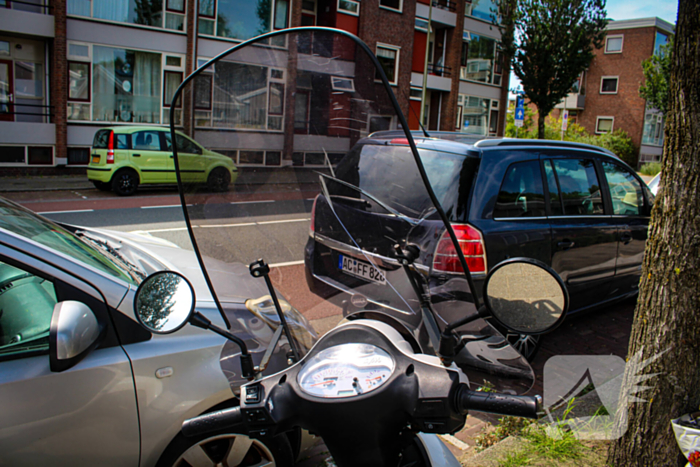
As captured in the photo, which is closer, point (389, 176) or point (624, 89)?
point (389, 176)

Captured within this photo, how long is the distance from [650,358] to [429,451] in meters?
1.54

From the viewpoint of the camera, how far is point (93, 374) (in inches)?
80.9

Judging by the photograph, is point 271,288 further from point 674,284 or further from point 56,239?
point 674,284

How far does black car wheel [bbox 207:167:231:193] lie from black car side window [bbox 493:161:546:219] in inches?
103

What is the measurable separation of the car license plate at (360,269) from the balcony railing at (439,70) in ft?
101

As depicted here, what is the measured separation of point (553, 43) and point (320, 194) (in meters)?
23.4

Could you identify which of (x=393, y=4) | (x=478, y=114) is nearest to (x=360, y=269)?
(x=393, y=4)

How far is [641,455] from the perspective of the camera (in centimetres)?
247

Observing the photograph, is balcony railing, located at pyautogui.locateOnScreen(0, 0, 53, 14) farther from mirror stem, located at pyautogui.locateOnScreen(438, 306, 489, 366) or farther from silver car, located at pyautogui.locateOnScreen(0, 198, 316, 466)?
mirror stem, located at pyautogui.locateOnScreen(438, 306, 489, 366)

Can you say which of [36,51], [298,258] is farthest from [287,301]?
[36,51]

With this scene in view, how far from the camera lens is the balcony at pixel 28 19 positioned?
16328mm

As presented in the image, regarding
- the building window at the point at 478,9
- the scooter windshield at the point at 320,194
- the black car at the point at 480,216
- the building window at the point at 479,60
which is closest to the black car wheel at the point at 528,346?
the black car at the point at 480,216

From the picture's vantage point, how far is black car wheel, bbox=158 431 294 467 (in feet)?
7.26

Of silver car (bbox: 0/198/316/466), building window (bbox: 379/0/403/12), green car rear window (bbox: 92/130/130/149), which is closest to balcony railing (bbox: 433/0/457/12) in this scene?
building window (bbox: 379/0/403/12)
